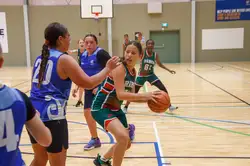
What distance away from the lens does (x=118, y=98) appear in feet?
9.70

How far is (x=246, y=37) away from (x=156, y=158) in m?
19.5

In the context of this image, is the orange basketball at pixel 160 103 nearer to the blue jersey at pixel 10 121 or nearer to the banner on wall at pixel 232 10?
the blue jersey at pixel 10 121

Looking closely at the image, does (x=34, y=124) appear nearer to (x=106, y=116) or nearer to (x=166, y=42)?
(x=106, y=116)

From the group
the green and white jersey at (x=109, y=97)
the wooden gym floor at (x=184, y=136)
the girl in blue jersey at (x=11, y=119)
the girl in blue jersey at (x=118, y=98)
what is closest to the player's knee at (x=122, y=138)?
the girl in blue jersey at (x=118, y=98)

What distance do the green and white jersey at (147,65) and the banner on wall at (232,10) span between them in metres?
15.8

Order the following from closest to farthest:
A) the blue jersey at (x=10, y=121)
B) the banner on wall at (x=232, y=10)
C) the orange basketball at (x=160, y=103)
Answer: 1. the blue jersey at (x=10, y=121)
2. the orange basketball at (x=160, y=103)
3. the banner on wall at (x=232, y=10)

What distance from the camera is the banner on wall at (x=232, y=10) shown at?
65.7 ft

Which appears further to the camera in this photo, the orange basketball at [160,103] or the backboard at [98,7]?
the backboard at [98,7]

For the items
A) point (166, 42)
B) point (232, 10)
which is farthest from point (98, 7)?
point (232, 10)

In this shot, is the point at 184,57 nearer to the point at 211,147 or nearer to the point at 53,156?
the point at 211,147

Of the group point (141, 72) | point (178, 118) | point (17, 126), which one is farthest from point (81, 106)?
point (17, 126)

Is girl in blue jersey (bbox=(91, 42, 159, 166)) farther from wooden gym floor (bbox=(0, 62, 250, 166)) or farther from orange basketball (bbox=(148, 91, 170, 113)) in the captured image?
wooden gym floor (bbox=(0, 62, 250, 166))

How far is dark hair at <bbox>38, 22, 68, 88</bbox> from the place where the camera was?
2.37 metres

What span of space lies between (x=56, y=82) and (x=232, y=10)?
2031 centimetres
